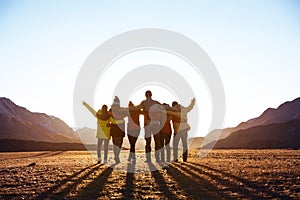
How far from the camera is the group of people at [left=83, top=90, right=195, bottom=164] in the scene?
53.5 ft

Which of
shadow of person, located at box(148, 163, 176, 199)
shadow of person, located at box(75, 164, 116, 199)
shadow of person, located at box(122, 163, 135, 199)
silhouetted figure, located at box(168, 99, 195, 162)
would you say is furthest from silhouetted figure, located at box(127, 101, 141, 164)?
shadow of person, located at box(75, 164, 116, 199)

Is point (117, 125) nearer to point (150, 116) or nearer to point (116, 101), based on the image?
point (116, 101)

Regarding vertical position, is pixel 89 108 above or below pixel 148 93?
below

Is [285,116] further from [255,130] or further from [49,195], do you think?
[49,195]

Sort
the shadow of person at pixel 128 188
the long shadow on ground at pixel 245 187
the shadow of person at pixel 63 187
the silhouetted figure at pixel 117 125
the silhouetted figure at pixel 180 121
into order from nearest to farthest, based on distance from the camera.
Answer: the long shadow on ground at pixel 245 187
the shadow of person at pixel 128 188
the shadow of person at pixel 63 187
the silhouetted figure at pixel 117 125
the silhouetted figure at pixel 180 121

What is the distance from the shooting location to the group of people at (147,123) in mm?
16312

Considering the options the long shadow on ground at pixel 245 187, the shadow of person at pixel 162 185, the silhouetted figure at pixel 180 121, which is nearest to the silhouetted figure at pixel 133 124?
the silhouetted figure at pixel 180 121

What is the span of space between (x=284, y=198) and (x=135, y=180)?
4265 millimetres

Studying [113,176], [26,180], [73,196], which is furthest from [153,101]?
[73,196]

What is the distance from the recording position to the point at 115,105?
17297 mm

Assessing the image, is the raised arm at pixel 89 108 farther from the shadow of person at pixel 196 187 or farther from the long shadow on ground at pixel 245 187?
the long shadow on ground at pixel 245 187

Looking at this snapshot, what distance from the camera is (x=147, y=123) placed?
1638 centimetres

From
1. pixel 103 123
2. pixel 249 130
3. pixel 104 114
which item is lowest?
pixel 103 123

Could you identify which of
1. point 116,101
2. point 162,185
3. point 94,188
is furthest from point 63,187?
point 116,101
